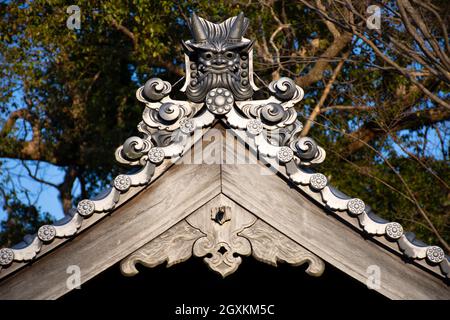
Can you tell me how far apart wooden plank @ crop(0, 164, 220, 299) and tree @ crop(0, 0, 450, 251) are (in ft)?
26.0

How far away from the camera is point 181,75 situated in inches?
626

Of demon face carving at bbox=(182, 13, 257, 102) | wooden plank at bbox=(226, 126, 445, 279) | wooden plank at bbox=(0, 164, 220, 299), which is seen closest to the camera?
wooden plank at bbox=(226, 126, 445, 279)

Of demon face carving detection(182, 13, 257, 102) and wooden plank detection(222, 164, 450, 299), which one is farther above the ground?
demon face carving detection(182, 13, 257, 102)


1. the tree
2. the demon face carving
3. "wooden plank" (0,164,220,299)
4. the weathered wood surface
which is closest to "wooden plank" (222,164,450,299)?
"wooden plank" (0,164,220,299)

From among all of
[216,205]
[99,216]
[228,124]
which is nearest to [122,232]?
[99,216]

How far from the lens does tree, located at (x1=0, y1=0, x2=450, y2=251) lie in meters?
14.1

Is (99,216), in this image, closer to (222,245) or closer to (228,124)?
(222,245)

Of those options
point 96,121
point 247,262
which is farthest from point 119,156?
point 96,121

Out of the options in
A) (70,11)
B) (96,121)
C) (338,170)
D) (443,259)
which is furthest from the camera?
(96,121)

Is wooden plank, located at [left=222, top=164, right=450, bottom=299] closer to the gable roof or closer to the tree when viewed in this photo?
the gable roof

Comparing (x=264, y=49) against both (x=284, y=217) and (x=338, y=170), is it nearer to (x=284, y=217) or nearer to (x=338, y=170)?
(x=338, y=170)

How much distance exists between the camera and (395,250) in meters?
4.46
